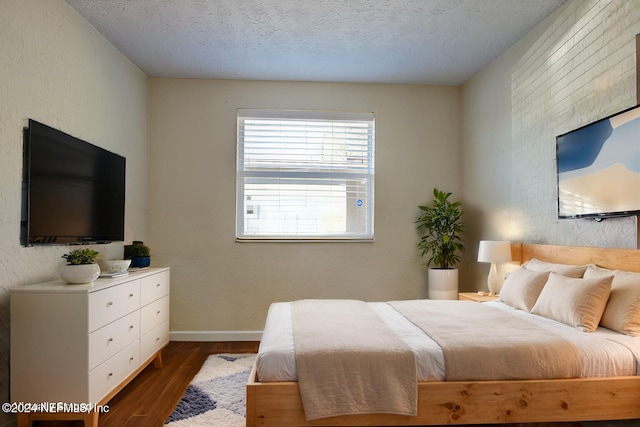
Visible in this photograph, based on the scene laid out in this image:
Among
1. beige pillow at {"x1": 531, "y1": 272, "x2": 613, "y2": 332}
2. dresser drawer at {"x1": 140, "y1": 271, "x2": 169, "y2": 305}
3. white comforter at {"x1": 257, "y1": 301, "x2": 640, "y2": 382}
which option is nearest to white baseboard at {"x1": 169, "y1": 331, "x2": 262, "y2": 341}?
dresser drawer at {"x1": 140, "y1": 271, "x2": 169, "y2": 305}

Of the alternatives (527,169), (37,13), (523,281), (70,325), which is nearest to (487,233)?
(527,169)

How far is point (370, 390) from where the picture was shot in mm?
1936

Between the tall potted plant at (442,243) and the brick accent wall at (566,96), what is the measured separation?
2.36ft

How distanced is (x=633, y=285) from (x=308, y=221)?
9.55ft

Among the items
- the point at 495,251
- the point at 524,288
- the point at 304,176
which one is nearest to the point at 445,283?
the point at 495,251

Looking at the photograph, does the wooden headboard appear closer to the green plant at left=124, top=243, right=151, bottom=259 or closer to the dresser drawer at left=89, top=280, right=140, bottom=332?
the dresser drawer at left=89, top=280, right=140, bottom=332

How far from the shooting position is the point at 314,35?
11.1 feet

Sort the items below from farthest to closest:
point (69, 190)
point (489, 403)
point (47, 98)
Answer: point (69, 190) → point (47, 98) → point (489, 403)

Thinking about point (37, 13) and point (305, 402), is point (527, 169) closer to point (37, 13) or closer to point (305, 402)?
point (305, 402)

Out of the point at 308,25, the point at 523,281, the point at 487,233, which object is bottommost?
the point at 523,281

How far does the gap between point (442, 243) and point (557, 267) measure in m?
1.43

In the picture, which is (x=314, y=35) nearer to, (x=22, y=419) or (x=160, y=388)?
(x=160, y=388)

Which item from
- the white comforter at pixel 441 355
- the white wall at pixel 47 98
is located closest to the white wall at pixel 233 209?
the white wall at pixel 47 98

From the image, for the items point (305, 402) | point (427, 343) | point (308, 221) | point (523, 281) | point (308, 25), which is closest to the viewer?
point (305, 402)
